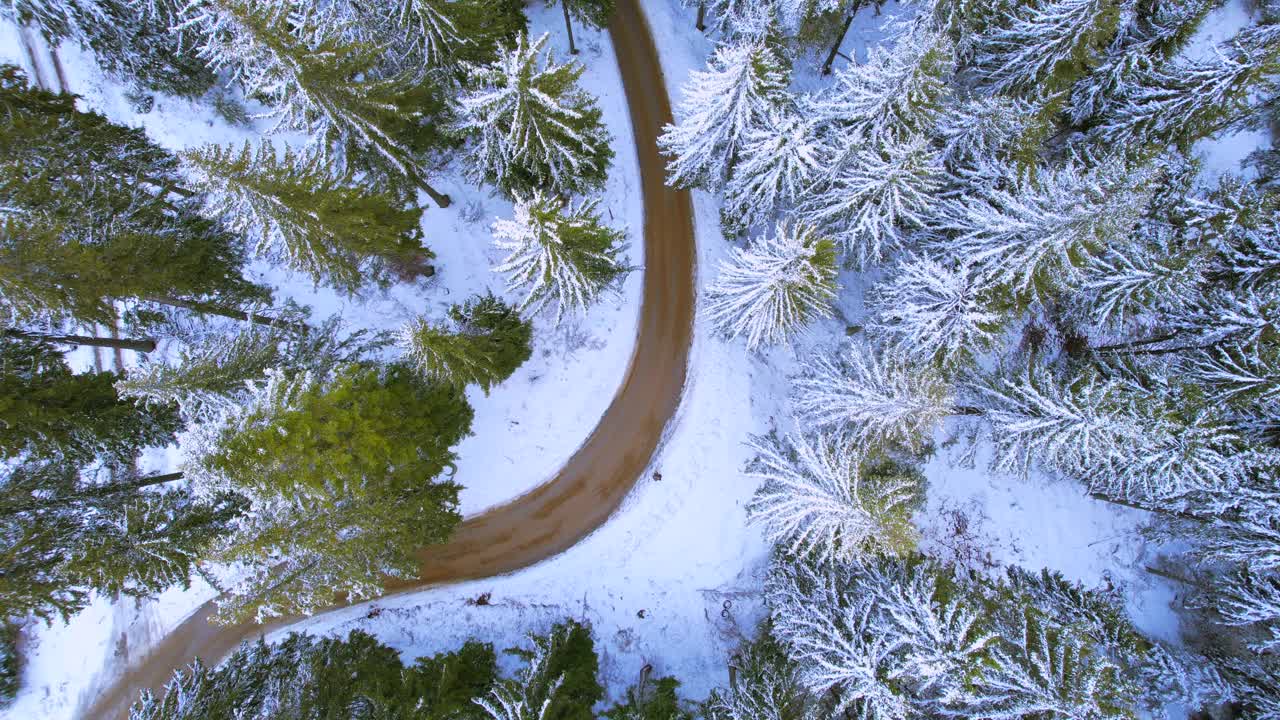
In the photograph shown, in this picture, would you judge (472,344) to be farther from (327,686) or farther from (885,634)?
(885,634)

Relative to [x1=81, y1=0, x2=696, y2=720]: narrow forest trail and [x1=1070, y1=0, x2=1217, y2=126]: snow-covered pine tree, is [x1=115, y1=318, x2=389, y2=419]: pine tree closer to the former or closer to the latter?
[x1=81, y1=0, x2=696, y2=720]: narrow forest trail

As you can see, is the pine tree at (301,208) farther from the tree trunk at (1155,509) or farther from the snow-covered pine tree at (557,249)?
the tree trunk at (1155,509)

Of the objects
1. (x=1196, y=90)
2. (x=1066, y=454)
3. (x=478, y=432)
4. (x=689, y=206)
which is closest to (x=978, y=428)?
(x=1066, y=454)

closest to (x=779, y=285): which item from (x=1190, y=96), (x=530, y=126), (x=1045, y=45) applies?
A: (x=530, y=126)

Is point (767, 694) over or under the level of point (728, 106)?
under

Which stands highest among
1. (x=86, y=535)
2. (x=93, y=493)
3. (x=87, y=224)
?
(x=87, y=224)

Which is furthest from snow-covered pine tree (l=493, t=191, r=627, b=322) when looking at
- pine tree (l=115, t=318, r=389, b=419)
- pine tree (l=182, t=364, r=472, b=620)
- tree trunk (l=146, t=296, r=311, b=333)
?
tree trunk (l=146, t=296, r=311, b=333)
